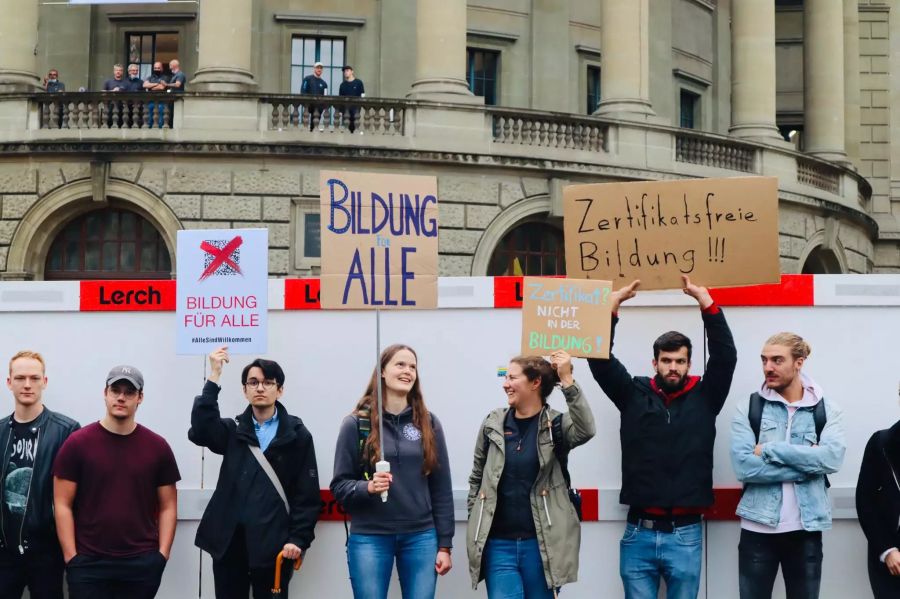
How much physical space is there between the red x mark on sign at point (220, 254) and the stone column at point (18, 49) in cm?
1720

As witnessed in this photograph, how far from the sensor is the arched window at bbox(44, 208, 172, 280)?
24641 mm

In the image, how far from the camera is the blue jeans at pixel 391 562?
8133 millimetres

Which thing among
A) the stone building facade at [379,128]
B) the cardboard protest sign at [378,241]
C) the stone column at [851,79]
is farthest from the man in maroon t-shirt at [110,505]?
the stone column at [851,79]

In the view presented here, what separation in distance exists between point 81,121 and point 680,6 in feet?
50.2

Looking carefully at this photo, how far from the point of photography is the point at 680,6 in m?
32.6

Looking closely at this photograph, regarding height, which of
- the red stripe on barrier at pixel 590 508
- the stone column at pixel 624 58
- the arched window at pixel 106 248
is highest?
the stone column at pixel 624 58

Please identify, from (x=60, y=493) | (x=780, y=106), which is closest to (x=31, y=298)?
(x=60, y=493)

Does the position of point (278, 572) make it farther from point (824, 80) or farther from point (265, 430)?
point (824, 80)

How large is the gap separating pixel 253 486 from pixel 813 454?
11.2 feet

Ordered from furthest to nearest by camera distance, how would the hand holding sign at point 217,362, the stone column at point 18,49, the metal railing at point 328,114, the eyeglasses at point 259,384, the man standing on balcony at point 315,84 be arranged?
the man standing on balcony at point 315,84 < the stone column at point 18,49 < the metal railing at point 328,114 < the hand holding sign at point 217,362 < the eyeglasses at point 259,384

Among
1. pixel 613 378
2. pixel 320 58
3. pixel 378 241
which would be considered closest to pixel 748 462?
pixel 613 378

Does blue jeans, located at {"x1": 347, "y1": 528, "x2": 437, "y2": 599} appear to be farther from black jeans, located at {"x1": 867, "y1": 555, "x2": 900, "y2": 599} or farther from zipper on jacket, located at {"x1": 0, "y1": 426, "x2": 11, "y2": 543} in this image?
black jeans, located at {"x1": 867, "y1": 555, "x2": 900, "y2": 599}

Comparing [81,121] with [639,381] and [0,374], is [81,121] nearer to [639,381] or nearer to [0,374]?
[0,374]

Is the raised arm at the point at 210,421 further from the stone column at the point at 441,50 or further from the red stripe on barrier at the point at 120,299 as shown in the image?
the stone column at the point at 441,50
